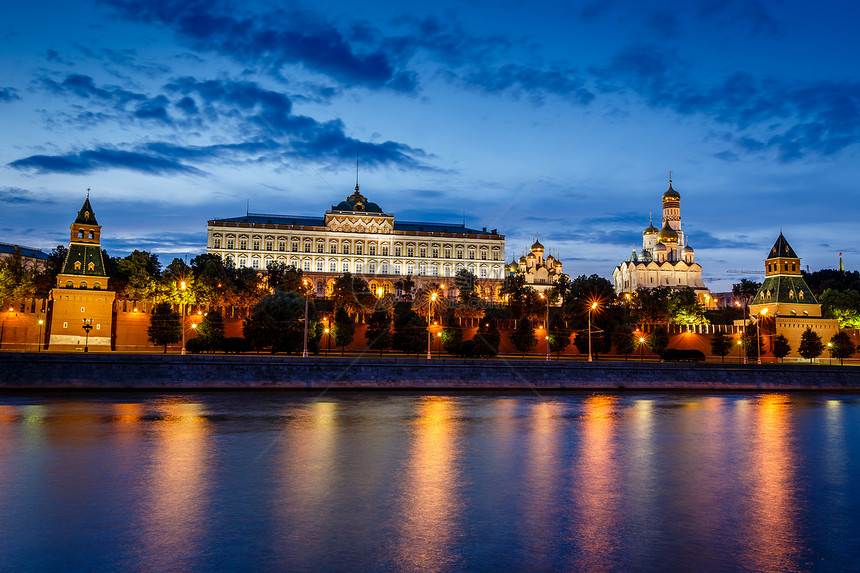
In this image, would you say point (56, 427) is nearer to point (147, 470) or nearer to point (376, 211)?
point (147, 470)

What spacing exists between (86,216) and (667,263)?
11318cm

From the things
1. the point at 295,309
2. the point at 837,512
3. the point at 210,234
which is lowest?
the point at 837,512

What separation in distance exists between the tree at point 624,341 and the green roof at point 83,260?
53.3 metres

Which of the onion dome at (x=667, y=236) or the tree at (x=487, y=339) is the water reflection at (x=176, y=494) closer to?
the tree at (x=487, y=339)

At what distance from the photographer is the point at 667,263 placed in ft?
464

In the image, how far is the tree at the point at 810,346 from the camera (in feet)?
240

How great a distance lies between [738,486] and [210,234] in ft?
437

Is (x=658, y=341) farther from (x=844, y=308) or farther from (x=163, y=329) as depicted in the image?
(x=163, y=329)

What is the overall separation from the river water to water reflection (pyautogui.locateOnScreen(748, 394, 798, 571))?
77mm

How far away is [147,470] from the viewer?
66.9ft

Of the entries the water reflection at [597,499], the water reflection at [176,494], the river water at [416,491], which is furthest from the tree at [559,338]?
the water reflection at [176,494]

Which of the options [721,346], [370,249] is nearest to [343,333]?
[721,346]

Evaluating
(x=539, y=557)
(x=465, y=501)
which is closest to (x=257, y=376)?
(x=465, y=501)

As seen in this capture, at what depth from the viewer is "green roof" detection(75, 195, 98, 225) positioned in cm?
6519
